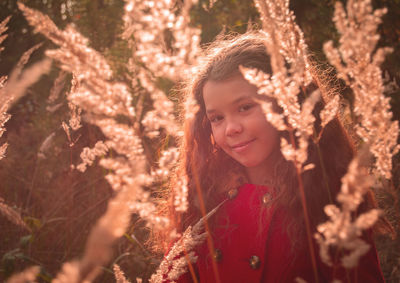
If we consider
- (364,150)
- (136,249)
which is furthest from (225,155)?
(364,150)

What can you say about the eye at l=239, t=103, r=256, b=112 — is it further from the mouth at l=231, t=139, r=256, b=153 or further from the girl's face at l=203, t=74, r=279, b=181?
the mouth at l=231, t=139, r=256, b=153

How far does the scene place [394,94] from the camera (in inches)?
124

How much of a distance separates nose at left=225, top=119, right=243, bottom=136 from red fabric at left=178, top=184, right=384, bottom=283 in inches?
14.2

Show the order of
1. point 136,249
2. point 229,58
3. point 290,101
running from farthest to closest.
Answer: point 136,249, point 229,58, point 290,101

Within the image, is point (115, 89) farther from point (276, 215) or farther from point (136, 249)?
point (136, 249)

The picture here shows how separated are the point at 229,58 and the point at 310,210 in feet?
3.06

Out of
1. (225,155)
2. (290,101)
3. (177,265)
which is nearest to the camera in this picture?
(290,101)

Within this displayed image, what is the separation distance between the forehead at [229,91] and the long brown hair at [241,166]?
0.05 m

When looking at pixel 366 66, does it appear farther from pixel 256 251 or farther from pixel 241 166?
pixel 241 166

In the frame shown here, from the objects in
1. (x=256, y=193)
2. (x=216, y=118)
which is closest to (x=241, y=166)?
(x=256, y=193)

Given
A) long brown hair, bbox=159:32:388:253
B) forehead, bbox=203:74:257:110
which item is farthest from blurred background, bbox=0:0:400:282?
forehead, bbox=203:74:257:110

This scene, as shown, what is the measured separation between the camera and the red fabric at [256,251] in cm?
156

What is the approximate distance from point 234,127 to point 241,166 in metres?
0.45

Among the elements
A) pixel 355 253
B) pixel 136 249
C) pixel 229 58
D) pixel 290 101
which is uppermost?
pixel 229 58
